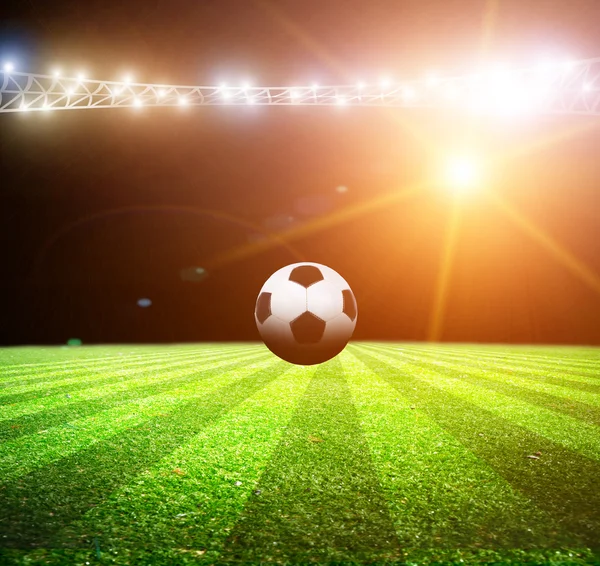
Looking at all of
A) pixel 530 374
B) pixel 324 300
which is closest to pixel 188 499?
pixel 324 300

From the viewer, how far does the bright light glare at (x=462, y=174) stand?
24.3 metres

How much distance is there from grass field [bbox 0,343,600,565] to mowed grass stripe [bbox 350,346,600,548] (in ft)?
0.06

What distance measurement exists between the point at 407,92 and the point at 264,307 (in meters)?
18.9

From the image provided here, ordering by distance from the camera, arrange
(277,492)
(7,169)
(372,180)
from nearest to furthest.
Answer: (277,492), (7,169), (372,180)

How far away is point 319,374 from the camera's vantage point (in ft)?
25.0

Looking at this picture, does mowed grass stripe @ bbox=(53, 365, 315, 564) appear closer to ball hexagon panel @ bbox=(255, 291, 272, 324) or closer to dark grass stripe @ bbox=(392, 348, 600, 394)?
ball hexagon panel @ bbox=(255, 291, 272, 324)

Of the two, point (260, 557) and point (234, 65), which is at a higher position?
point (234, 65)

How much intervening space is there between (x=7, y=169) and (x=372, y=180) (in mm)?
19688

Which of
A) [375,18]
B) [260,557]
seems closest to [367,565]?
[260,557]

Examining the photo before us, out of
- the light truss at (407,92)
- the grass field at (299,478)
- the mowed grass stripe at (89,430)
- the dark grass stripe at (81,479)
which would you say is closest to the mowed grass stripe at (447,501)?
the grass field at (299,478)

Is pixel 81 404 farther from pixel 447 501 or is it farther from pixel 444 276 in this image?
pixel 444 276

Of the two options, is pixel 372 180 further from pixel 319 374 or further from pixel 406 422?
pixel 406 422

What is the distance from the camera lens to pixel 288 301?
5.44m

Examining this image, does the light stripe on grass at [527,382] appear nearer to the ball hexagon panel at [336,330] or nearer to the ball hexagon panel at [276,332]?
the ball hexagon panel at [336,330]
